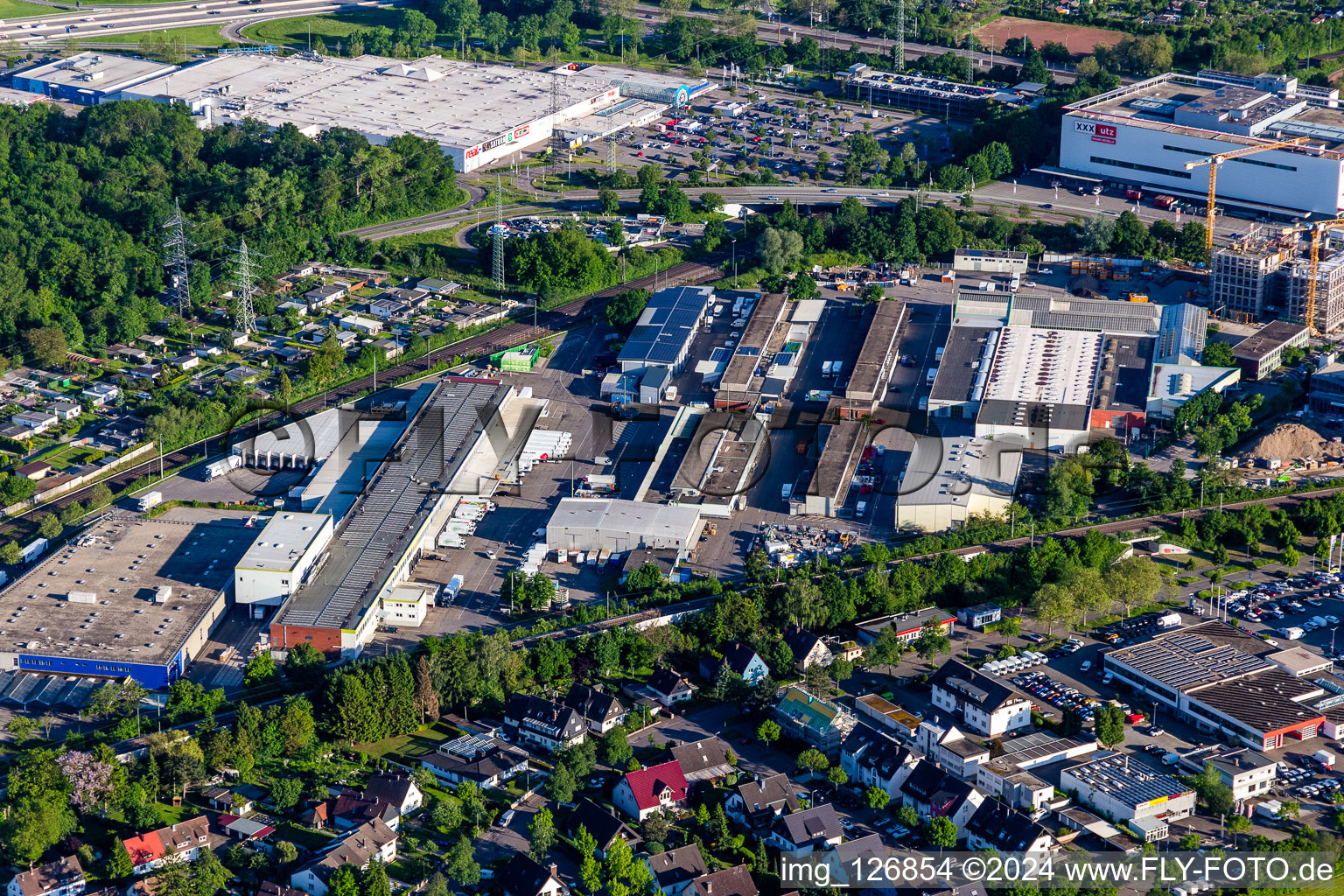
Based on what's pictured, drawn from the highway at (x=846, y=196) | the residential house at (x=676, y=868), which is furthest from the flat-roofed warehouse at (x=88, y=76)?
the residential house at (x=676, y=868)

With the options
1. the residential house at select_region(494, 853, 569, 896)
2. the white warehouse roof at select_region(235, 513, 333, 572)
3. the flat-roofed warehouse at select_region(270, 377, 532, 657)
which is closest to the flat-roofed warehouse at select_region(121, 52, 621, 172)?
the flat-roofed warehouse at select_region(270, 377, 532, 657)

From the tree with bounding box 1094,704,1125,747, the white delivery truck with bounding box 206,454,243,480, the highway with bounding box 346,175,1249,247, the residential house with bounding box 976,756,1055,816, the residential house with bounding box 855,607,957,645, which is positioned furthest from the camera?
the highway with bounding box 346,175,1249,247

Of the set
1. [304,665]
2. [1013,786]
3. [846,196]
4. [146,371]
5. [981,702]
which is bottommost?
[1013,786]

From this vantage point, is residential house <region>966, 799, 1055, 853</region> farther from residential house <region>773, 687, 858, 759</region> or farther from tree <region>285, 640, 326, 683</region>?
tree <region>285, 640, 326, 683</region>

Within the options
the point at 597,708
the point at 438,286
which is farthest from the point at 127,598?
the point at 438,286

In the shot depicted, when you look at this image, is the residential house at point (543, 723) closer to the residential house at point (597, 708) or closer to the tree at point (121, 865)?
the residential house at point (597, 708)

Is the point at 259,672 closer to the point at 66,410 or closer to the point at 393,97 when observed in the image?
the point at 66,410
